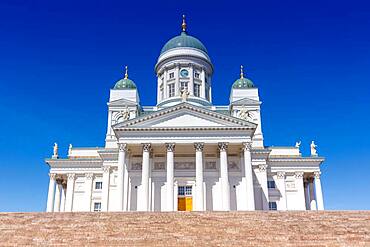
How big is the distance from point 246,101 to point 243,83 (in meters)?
2.81

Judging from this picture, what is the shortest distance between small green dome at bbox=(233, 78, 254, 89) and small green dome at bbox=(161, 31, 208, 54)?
816cm

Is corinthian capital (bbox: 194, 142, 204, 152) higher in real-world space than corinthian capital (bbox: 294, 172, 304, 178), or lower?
higher

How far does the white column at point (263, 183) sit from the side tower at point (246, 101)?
212 inches

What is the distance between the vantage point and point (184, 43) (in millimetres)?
52031

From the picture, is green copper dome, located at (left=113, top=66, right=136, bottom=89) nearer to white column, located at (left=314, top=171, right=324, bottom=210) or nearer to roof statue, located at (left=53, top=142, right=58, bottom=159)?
roof statue, located at (left=53, top=142, right=58, bottom=159)

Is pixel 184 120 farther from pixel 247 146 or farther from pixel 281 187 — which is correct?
pixel 281 187

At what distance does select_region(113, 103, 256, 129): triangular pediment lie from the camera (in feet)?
113

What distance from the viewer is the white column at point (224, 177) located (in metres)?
32.9

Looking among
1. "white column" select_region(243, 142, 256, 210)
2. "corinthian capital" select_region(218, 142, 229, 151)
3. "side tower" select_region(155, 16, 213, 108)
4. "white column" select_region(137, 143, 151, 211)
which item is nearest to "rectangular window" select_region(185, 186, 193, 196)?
"white column" select_region(137, 143, 151, 211)

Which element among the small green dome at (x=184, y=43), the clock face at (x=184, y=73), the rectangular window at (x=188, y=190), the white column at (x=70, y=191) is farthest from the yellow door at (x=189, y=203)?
the small green dome at (x=184, y=43)

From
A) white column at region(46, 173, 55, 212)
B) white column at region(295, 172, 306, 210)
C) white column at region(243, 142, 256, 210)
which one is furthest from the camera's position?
white column at region(46, 173, 55, 212)

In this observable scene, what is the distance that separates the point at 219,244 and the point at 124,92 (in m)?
33.3

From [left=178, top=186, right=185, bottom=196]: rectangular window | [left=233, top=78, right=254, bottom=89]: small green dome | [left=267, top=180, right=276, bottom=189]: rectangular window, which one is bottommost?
[left=178, top=186, right=185, bottom=196]: rectangular window

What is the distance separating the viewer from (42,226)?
19188 mm
